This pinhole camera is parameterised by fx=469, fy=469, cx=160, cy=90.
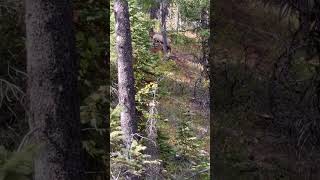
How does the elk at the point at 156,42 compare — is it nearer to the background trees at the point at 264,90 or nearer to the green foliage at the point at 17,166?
Answer: the background trees at the point at 264,90

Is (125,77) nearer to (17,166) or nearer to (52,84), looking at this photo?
(52,84)

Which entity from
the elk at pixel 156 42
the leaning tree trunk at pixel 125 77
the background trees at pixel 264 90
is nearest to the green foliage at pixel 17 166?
the background trees at pixel 264 90

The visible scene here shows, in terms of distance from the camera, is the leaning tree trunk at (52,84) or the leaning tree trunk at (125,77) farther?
the leaning tree trunk at (125,77)

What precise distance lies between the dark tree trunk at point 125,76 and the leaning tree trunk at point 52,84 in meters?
4.00

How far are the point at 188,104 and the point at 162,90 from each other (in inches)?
24.5

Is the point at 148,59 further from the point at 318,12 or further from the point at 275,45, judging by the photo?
the point at 318,12

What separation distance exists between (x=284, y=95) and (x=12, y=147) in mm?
2881

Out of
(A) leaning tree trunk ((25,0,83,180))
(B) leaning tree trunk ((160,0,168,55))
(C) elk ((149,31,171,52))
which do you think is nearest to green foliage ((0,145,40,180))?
(A) leaning tree trunk ((25,0,83,180))

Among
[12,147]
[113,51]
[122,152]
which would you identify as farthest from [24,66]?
[113,51]

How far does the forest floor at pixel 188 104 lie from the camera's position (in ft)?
A: 26.2

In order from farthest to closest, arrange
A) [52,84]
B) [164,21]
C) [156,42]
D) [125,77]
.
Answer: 1. [164,21]
2. [156,42]
3. [125,77]
4. [52,84]

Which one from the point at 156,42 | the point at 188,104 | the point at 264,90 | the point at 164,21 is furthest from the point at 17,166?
the point at 164,21

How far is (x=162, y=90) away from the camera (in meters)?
7.91

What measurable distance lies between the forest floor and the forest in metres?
0.02
